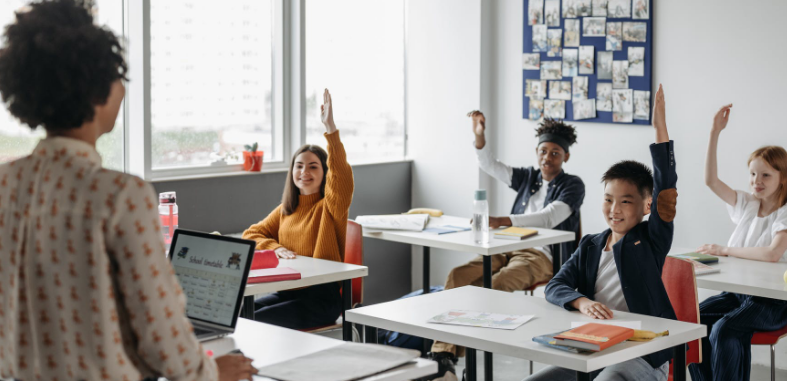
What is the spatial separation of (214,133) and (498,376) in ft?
6.77

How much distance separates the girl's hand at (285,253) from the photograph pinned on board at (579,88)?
7.53 feet

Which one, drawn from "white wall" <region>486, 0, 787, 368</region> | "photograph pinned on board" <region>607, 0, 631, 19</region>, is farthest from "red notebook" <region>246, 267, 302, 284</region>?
"photograph pinned on board" <region>607, 0, 631, 19</region>

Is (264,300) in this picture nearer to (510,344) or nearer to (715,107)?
(510,344)

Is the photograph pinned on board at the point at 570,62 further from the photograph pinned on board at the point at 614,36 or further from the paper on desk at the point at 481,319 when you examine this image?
the paper on desk at the point at 481,319

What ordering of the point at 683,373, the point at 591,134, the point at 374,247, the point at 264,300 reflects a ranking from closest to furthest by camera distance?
the point at 683,373 < the point at 264,300 < the point at 591,134 < the point at 374,247

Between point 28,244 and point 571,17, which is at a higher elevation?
point 571,17

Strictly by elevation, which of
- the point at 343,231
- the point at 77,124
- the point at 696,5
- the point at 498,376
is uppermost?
the point at 696,5

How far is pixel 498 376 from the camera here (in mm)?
4230

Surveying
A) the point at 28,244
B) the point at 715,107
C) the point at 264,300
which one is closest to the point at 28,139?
the point at 264,300

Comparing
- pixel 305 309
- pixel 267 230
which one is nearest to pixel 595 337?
pixel 305 309

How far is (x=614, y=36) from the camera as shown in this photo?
4898 millimetres

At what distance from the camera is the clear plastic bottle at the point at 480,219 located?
394 centimetres

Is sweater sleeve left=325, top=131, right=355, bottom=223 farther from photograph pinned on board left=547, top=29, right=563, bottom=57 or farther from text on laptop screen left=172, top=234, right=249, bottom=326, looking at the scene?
photograph pinned on board left=547, top=29, right=563, bottom=57

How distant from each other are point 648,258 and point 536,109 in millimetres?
2817
